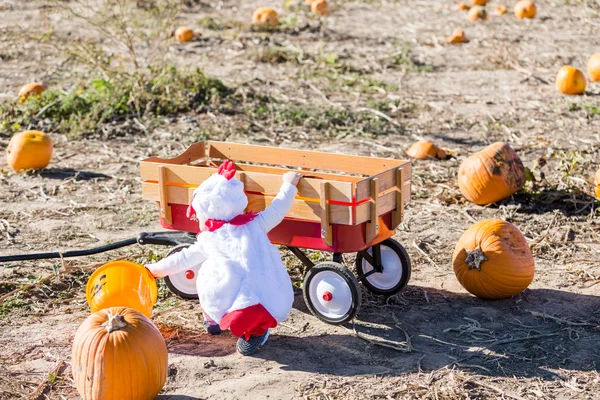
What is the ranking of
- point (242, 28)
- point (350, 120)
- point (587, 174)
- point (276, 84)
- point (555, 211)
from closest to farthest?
point (555, 211) → point (587, 174) → point (350, 120) → point (276, 84) → point (242, 28)

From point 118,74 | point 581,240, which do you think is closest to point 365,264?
point 581,240

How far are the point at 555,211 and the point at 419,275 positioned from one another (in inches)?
68.1

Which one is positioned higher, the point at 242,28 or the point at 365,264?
the point at 242,28

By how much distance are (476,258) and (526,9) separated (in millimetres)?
11323

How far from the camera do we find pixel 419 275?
6.45 m

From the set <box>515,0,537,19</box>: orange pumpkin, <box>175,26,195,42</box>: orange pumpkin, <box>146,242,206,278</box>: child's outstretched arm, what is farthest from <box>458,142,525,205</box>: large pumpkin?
<box>515,0,537,19</box>: orange pumpkin

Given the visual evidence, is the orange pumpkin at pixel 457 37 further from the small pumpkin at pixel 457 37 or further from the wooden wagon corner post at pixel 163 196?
the wooden wagon corner post at pixel 163 196

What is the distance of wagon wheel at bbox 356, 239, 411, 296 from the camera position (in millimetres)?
5848

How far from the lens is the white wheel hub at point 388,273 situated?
5898 millimetres

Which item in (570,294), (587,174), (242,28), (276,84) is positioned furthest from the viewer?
(242,28)

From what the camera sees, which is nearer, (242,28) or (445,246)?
(445,246)

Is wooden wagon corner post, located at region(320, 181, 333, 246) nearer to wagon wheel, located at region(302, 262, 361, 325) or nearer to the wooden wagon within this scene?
the wooden wagon

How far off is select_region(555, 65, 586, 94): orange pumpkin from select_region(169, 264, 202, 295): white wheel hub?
7.07 metres

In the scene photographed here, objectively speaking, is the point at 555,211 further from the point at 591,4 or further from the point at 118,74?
the point at 591,4
